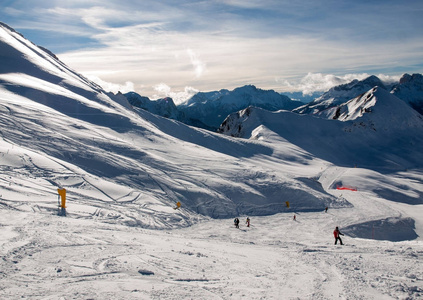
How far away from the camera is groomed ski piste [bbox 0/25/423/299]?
10016mm

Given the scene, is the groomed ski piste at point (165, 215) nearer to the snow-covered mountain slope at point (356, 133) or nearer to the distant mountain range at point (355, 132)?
the snow-covered mountain slope at point (356, 133)

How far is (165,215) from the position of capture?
73.1 ft

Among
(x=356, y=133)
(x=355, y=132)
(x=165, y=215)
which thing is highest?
(x=355, y=132)

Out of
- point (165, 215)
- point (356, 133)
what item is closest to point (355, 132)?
point (356, 133)

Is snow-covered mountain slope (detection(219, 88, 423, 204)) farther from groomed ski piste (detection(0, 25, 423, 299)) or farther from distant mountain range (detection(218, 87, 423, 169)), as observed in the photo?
groomed ski piste (detection(0, 25, 423, 299))

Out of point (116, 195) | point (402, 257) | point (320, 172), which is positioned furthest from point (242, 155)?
point (402, 257)

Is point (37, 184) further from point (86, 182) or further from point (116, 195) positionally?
point (116, 195)

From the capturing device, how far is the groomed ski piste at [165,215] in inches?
394

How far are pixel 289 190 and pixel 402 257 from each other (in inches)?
743

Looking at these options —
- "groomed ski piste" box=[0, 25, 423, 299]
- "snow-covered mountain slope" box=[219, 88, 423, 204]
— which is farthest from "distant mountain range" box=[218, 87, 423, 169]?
"groomed ski piste" box=[0, 25, 423, 299]

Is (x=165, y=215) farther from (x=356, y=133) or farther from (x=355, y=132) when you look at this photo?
(x=355, y=132)

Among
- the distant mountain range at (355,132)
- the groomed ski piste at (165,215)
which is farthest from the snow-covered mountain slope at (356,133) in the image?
the groomed ski piste at (165,215)

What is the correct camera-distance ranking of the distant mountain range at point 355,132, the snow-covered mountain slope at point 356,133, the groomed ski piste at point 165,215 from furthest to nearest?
the distant mountain range at point 355,132
the snow-covered mountain slope at point 356,133
the groomed ski piste at point 165,215

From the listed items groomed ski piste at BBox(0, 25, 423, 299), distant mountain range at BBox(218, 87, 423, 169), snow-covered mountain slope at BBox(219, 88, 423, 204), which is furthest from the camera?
distant mountain range at BBox(218, 87, 423, 169)
